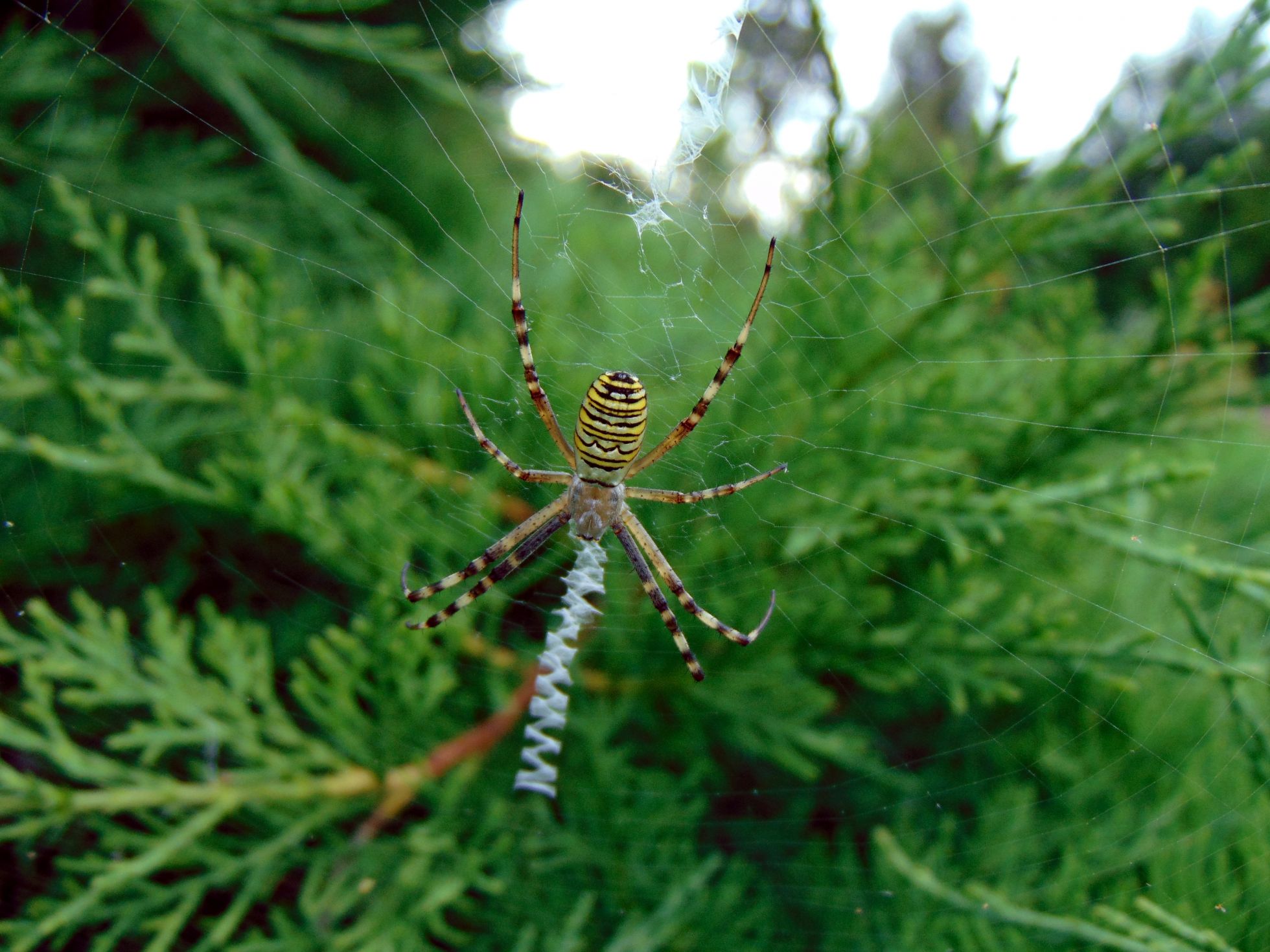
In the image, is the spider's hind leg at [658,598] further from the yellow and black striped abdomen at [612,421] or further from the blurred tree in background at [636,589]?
the yellow and black striped abdomen at [612,421]

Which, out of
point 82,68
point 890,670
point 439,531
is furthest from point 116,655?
point 890,670

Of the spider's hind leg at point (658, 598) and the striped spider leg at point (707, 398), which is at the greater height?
the striped spider leg at point (707, 398)

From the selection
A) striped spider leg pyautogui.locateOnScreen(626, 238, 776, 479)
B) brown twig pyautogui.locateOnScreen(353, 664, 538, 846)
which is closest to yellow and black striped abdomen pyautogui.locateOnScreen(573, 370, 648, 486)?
striped spider leg pyautogui.locateOnScreen(626, 238, 776, 479)

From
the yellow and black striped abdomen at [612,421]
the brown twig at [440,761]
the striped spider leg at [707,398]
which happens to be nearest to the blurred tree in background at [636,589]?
the brown twig at [440,761]

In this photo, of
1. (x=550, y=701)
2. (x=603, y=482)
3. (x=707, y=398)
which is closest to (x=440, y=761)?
(x=550, y=701)

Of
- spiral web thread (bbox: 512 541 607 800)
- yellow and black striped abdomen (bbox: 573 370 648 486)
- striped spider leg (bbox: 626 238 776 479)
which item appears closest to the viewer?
yellow and black striped abdomen (bbox: 573 370 648 486)

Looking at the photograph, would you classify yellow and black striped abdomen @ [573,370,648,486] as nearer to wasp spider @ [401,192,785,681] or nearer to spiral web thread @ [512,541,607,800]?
wasp spider @ [401,192,785,681]

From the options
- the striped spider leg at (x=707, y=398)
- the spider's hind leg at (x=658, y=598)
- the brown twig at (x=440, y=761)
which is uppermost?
the striped spider leg at (x=707, y=398)
